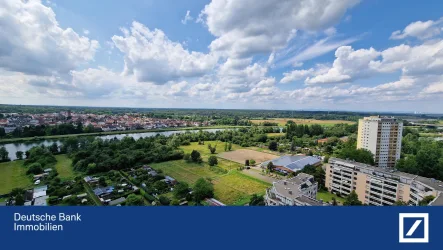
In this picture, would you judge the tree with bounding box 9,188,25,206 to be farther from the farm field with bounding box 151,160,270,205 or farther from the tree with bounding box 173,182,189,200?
the farm field with bounding box 151,160,270,205

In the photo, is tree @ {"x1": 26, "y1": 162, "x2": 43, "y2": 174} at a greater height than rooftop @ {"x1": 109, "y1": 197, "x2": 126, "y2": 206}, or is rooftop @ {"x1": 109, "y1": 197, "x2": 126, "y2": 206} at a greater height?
tree @ {"x1": 26, "y1": 162, "x2": 43, "y2": 174}

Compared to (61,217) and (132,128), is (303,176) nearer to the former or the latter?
(61,217)

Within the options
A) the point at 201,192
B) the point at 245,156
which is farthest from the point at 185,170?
the point at 245,156

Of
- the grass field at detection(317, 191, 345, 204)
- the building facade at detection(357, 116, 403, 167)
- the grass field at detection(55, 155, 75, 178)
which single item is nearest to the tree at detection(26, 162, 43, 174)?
the grass field at detection(55, 155, 75, 178)

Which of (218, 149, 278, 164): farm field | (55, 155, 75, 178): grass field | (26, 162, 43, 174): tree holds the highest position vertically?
(26, 162, 43, 174): tree

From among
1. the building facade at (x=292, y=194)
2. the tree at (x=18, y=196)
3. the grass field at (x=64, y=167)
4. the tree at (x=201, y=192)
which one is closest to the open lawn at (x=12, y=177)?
the tree at (x=18, y=196)

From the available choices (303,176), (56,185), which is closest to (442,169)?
(303,176)

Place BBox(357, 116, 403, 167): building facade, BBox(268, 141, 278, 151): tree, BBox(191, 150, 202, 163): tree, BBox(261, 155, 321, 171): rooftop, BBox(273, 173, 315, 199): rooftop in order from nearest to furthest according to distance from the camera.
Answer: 1. BBox(273, 173, 315, 199): rooftop
2. BBox(261, 155, 321, 171): rooftop
3. BBox(357, 116, 403, 167): building facade
4. BBox(191, 150, 202, 163): tree
5. BBox(268, 141, 278, 151): tree
